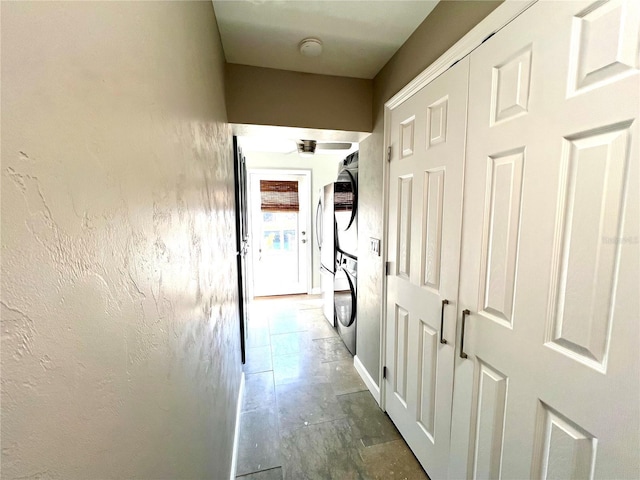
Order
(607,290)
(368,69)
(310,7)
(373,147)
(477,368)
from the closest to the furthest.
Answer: (607,290)
(477,368)
(310,7)
(368,69)
(373,147)

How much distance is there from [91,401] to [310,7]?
1641 millimetres

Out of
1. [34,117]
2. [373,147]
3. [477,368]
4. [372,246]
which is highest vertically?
[373,147]

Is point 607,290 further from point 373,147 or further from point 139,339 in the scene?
point 373,147

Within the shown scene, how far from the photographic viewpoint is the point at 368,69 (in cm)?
183

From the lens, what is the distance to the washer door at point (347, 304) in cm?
251

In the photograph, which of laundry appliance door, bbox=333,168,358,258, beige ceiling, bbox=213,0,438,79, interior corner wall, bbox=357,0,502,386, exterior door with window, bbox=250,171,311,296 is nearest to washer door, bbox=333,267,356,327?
interior corner wall, bbox=357,0,502,386

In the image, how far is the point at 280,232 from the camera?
4359 mm

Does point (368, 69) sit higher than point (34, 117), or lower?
higher

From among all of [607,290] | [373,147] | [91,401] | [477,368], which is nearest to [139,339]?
[91,401]

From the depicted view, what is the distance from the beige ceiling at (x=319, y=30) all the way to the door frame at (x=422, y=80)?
11.3 inches

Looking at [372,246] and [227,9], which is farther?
[372,246]

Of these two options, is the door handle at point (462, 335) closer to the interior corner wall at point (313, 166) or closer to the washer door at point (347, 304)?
the washer door at point (347, 304)

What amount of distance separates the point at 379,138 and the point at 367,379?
1851mm

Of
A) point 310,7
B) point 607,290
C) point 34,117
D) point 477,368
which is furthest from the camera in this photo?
point 310,7
